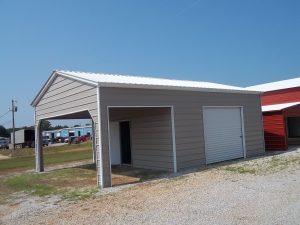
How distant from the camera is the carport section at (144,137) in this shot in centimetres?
1347

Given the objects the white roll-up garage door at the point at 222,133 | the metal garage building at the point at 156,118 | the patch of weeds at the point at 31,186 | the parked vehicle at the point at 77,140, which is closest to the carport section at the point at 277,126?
the metal garage building at the point at 156,118

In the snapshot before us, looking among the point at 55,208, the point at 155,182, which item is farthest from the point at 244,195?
the point at 55,208

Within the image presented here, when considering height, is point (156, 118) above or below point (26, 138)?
above

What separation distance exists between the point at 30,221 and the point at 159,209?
8.84 ft

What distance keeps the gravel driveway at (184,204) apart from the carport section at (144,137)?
2756mm

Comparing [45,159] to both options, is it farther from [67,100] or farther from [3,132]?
[3,132]

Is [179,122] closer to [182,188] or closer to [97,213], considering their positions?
[182,188]

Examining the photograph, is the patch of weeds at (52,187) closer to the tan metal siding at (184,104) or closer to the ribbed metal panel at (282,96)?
the tan metal siding at (184,104)

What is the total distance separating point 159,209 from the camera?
285 inches

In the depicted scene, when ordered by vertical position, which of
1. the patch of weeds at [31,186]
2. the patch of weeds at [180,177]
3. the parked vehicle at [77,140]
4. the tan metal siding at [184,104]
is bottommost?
the patch of weeds at [31,186]

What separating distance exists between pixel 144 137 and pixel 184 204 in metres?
7.46

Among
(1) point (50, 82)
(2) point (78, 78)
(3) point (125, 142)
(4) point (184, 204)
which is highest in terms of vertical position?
(1) point (50, 82)

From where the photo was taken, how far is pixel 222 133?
51.5 feet

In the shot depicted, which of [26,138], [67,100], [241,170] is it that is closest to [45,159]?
[67,100]
